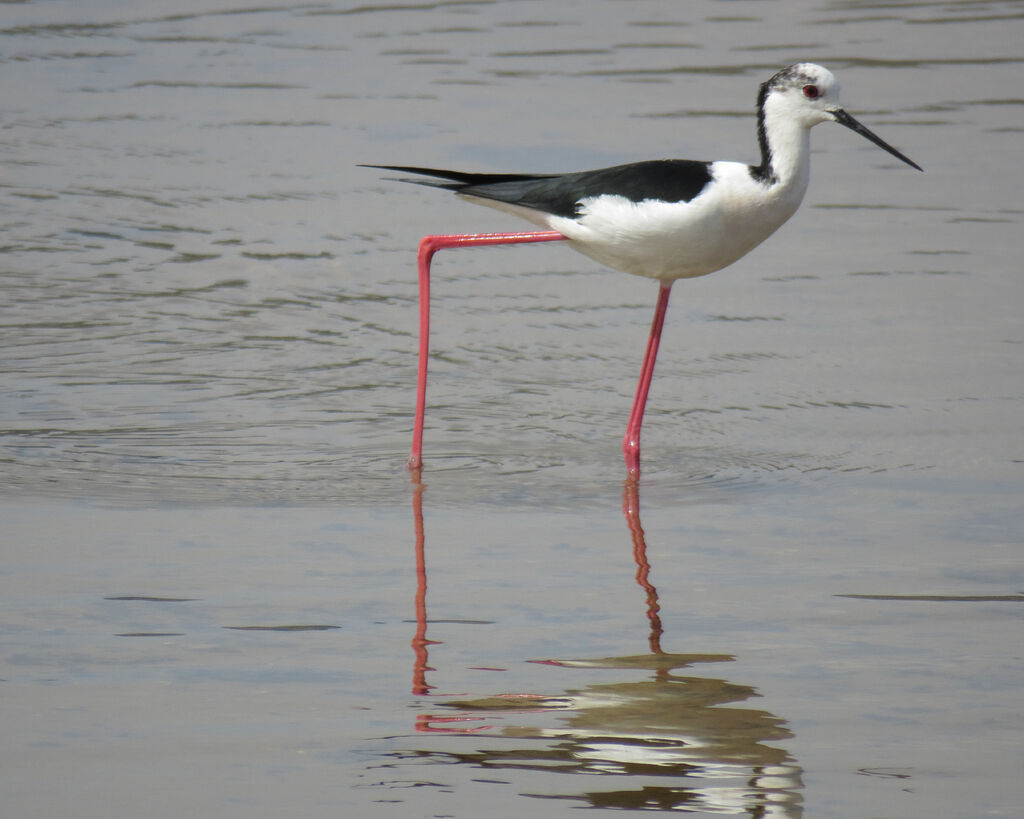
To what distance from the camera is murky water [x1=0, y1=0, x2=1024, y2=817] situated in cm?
377

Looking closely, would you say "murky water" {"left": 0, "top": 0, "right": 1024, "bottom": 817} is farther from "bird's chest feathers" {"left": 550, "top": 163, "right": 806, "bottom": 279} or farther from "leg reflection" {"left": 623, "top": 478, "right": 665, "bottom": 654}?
"bird's chest feathers" {"left": 550, "top": 163, "right": 806, "bottom": 279}

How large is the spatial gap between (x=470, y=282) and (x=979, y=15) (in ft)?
25.0

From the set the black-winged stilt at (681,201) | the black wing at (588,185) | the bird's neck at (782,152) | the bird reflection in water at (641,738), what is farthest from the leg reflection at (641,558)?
the bird's neck at (782,152)

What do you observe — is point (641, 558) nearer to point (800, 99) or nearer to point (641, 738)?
point (641, 738)

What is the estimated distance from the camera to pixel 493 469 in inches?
237

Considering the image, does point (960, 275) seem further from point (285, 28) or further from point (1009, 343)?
point (285, 28)

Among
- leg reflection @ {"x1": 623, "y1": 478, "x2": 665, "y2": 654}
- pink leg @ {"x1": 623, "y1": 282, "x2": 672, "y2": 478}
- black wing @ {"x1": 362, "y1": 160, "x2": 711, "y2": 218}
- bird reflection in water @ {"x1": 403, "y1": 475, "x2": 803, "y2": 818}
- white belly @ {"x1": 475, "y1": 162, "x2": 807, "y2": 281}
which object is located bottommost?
bird reflection in water @ {"x1": 403, "y1": 475, "x2": 803, "y2": 818}

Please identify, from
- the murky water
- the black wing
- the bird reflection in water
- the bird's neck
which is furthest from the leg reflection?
the bird's neck

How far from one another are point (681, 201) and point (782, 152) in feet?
1.35

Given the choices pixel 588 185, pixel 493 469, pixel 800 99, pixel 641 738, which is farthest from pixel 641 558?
pixel 800 99

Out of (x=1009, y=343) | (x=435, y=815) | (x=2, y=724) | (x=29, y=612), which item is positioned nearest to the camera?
(x=435, y=815)

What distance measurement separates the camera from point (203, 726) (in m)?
3.85

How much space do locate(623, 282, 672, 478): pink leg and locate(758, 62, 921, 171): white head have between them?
0.73 metres

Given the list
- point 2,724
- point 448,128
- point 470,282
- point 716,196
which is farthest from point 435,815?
point 448,128
